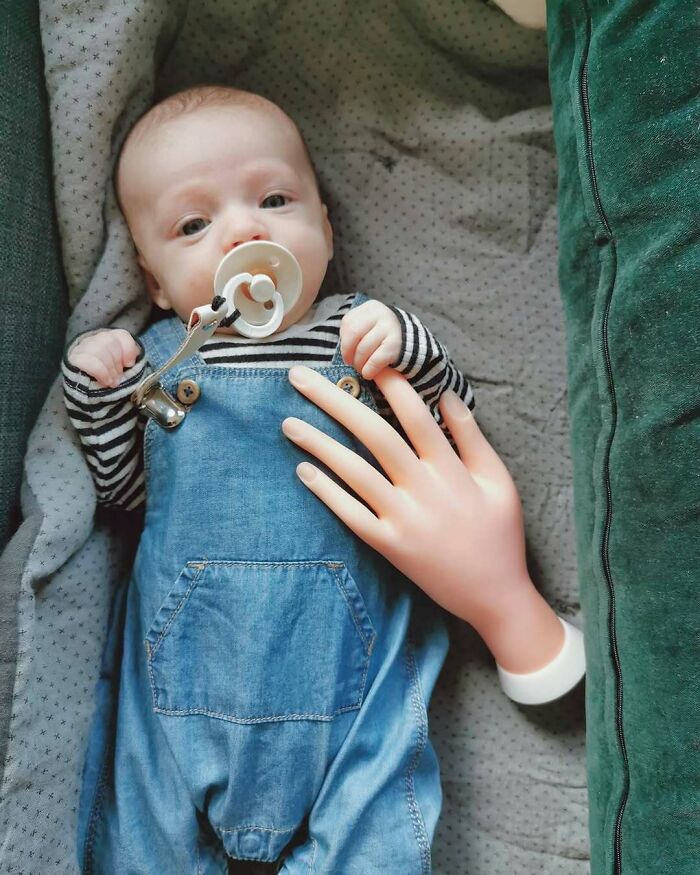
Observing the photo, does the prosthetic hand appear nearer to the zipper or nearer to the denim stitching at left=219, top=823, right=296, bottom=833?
the zipper

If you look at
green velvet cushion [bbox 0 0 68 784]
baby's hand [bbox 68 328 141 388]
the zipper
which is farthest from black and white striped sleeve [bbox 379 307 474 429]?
green velvet cushion [bbox 0 0 68 784]

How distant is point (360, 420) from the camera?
0.99m

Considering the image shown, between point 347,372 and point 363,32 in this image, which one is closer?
point 347,372

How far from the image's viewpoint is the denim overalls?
3.08ft

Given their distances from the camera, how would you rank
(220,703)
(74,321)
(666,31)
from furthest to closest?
1. (74,321)
2. (220,703)
3. (666,31)

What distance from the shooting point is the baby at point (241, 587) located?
94 centimetres

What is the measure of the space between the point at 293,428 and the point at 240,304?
6.3 inches

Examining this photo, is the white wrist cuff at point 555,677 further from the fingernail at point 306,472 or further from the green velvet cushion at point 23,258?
the green velvet cushion at point 23,258

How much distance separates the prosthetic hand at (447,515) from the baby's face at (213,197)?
168mm

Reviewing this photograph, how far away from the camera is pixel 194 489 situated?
3.18 feet

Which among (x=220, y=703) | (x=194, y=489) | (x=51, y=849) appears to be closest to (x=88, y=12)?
(x=194, y=489)

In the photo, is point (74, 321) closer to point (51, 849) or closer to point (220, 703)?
point (220, 703)

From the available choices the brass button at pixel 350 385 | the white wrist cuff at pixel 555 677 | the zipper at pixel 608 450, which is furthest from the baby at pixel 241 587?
the zipper at pixel 608 450

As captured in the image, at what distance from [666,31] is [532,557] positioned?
0.66m
